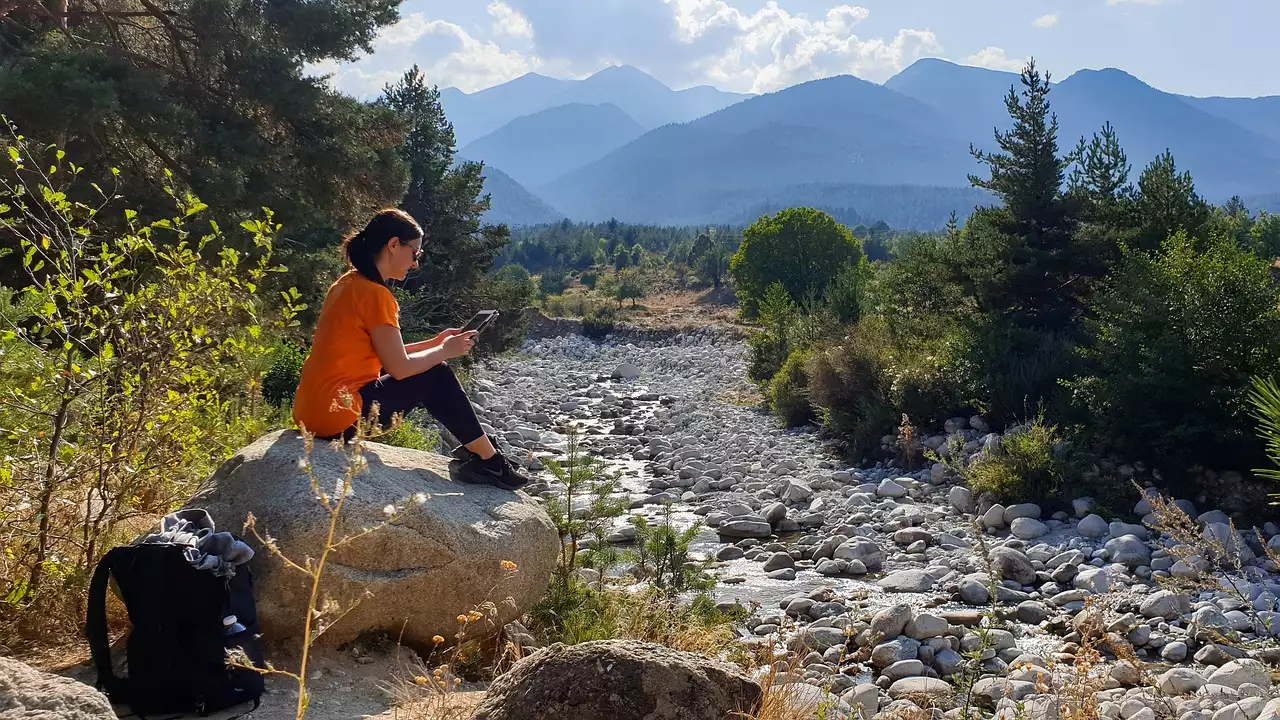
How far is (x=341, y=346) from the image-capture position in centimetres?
425

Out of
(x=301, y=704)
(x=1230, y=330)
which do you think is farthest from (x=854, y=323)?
(x=301, y=704)

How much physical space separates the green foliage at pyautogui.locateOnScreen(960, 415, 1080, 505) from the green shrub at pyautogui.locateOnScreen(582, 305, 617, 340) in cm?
2695


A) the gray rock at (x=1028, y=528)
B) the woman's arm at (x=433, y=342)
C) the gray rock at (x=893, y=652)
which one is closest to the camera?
the woman's arm at (x=433, y=342)

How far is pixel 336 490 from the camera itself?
3738 mm

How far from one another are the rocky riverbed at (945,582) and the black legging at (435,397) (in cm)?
200

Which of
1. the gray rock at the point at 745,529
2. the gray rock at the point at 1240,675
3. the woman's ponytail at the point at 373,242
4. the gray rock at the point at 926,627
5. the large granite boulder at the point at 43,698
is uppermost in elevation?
the woman's ponytail at the point at 373,242

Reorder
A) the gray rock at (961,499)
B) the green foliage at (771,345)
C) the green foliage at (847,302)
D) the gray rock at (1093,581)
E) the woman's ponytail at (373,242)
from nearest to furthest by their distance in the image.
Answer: the woman's ponytail at (373,242) < the gray rock at (1093,581) < the gray rock at (961,499) < the green foliage at (847,302) < the green foliage at (771,345)

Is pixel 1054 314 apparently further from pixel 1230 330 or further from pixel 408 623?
pixel 408 623

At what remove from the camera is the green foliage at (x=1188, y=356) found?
24.3ft

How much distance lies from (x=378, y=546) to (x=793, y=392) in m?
11.6

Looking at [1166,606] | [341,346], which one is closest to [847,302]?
[1166,606]

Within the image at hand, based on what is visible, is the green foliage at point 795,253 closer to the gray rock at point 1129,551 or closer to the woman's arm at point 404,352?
the gray rock at point 1129,551

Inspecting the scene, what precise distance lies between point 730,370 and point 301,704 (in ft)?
69.9

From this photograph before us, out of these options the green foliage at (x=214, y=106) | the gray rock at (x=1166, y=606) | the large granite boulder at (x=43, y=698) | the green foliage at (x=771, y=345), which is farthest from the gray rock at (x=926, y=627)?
the green foliage at (x=771, y=345)
